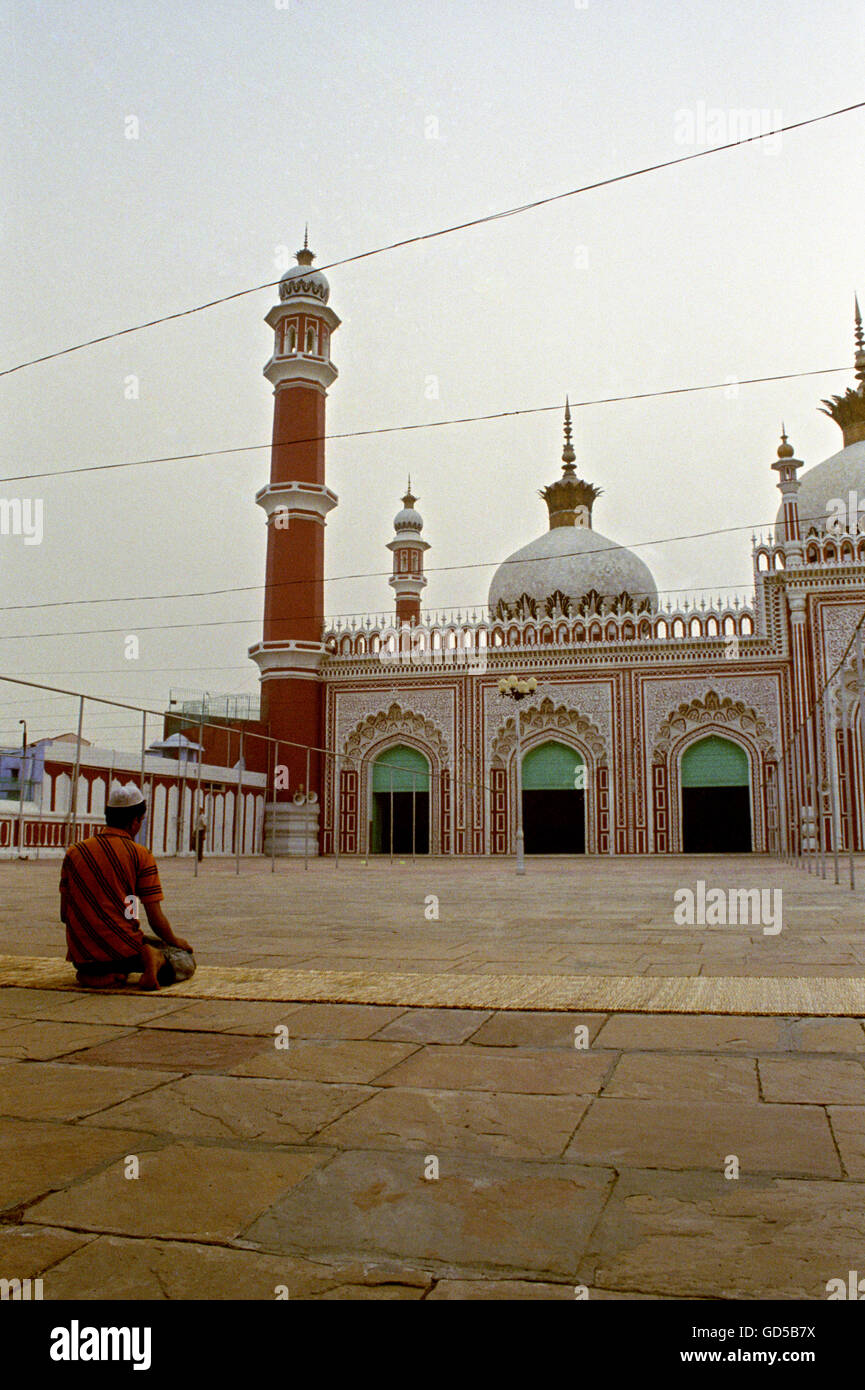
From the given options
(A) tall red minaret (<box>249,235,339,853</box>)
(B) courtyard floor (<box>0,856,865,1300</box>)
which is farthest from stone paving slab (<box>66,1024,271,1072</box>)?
(A) tall red minaret (<box>249,235,339,853</box>)

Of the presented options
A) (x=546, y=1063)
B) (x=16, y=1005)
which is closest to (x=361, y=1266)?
(x=546, y=1063)

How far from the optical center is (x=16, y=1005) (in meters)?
2.92

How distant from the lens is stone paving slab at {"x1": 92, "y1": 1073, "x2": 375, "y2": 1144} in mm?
1738

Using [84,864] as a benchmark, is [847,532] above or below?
→ above

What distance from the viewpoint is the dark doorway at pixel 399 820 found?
20016 millimetres

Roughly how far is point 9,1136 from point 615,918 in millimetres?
4133

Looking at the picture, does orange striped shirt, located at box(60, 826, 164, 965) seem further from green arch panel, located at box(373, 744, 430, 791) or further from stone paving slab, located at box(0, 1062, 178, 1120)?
green arch panel, located at box(373, 744, 430, 791)

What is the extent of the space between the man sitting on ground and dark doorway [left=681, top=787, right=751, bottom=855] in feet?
53.6

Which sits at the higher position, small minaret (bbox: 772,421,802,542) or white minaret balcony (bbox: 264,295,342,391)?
white minaret balcony (bbox: 264,295,342,391)

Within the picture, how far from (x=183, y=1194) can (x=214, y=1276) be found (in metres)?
0.28

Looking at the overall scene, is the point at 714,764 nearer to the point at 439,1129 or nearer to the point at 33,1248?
the point at 439,1129

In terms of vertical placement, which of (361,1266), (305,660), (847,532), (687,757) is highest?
(847,532)

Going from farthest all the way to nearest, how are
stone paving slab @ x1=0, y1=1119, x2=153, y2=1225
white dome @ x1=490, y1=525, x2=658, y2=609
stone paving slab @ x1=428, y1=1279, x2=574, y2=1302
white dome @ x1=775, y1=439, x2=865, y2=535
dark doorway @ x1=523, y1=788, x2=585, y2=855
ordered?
white dome @ x1=490, y1=525, x2=658, y2=609 → white dome @ x1=775, y1=439, x2=865, y2=535 → dark doorway @ x1=523, y1=788, x2=585, y2=855 → stone paving slab @ x1=0, y1=1119, x2=153, y2=1225 → stone paving slab @ x1=428, y1=1279, x2=574, y2=1302
